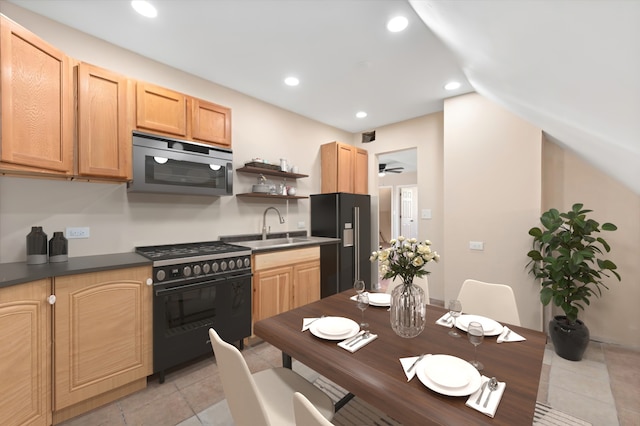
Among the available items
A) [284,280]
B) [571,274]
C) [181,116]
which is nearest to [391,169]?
[571,274]

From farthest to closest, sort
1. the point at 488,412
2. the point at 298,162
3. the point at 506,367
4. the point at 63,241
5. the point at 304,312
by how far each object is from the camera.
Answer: the point at 298,162
the point at 63,241
the point at 304,312
the point at 506,367
the point at 488,412

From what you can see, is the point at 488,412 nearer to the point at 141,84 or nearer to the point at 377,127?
the point at 141,84

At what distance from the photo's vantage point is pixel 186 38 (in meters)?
2.27

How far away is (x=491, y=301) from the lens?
171cm

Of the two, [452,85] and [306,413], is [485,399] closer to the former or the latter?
[306,413]

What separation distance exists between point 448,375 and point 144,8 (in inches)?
114

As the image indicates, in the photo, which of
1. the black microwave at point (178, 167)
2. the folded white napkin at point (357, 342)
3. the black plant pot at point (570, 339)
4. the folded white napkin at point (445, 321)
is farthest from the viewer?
the black plant pot at point (570, 339)

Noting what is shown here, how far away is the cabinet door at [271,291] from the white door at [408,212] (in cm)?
596

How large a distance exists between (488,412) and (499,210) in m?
2.81

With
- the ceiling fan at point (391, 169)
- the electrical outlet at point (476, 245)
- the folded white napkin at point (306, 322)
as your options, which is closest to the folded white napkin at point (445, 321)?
the folded white napkin at point (306, 322)

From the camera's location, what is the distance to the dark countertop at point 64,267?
1.48 m

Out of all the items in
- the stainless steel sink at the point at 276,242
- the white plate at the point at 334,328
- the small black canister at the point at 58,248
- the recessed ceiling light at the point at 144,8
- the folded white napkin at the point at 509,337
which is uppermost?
the recessed ceiling light at the point at 144,8

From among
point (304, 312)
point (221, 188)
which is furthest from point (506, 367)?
point (221, 188)

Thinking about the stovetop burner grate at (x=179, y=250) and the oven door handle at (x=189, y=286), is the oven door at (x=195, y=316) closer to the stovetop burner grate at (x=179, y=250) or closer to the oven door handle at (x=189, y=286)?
the oven door handle at (x=189, y=286)
